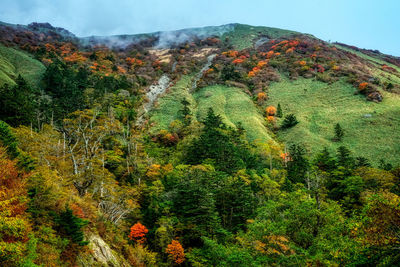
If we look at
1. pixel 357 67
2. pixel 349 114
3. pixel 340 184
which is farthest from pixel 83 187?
pixel 357 67

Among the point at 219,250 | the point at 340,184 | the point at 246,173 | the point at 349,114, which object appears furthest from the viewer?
the point at 349,114

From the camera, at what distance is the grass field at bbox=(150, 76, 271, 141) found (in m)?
69.5

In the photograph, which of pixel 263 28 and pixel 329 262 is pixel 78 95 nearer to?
pixel 329 262

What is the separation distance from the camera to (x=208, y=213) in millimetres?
30656

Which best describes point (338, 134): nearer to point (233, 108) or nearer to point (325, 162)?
point (325, 162)

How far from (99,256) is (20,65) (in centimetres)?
10005

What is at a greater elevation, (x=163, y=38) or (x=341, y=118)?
(x=163, y=38)

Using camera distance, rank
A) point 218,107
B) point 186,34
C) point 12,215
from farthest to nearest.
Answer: point 186,34 → point 218,107 → point 12,215

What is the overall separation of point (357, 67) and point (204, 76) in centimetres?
6376

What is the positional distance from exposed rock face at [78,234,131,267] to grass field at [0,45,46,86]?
78.2 meters

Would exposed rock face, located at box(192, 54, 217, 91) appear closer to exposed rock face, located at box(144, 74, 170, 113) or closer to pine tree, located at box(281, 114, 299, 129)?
exposed rock face, located at box(144, 74, 170, 113)

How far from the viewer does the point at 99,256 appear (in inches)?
679

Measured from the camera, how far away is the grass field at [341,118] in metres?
56.7

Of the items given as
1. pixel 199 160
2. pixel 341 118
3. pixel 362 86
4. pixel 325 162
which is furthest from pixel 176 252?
pixel 362 86
